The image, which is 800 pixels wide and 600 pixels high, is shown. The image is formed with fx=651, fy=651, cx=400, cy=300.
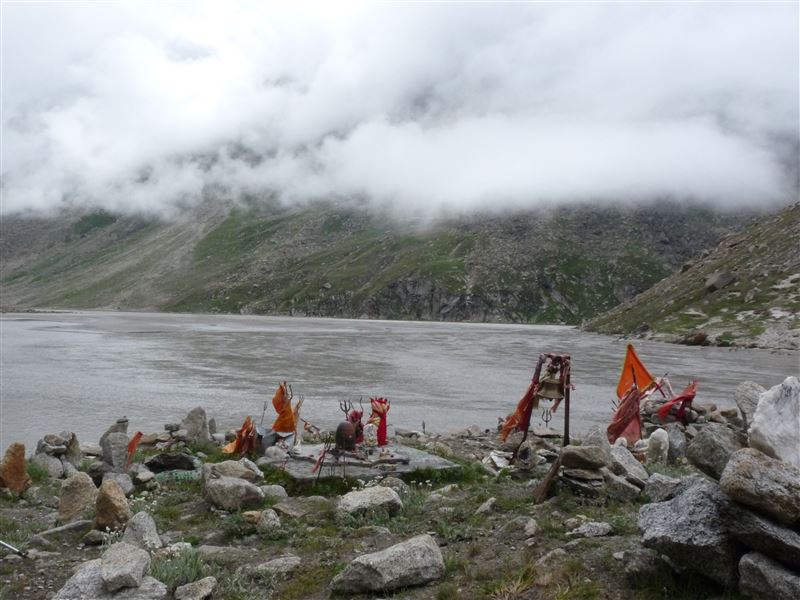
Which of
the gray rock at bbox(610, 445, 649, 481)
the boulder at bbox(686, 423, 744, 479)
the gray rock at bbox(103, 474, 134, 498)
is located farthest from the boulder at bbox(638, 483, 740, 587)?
the gray rock at bbox(103, 474, 134, 498)

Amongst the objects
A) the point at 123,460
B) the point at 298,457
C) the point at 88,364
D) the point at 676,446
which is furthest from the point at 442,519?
the point at 88,364

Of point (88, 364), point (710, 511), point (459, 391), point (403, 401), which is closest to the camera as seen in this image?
point (710, 511)

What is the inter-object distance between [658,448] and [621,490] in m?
7.88

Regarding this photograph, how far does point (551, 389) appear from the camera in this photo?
1988 cm

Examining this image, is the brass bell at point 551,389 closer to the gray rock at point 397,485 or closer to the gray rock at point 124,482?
the gray rock at point 397,485

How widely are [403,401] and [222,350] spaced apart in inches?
1745

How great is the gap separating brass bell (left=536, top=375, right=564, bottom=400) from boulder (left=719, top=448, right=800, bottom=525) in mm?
11435

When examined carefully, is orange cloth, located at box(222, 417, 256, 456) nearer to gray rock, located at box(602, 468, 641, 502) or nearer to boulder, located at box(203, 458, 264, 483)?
boulder, located at box(203, 458, 264, 483)

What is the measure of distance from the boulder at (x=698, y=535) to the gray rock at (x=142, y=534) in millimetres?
8262

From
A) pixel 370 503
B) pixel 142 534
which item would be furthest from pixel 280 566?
pixel 370 503

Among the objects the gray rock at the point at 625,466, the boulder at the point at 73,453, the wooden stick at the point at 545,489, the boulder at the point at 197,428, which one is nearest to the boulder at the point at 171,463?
the boulder at the point at 73,453

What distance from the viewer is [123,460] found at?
18.0 m

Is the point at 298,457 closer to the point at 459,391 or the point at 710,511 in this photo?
the point at 710,511

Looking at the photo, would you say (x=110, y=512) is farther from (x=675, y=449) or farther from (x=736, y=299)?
(x=736, y=299)
